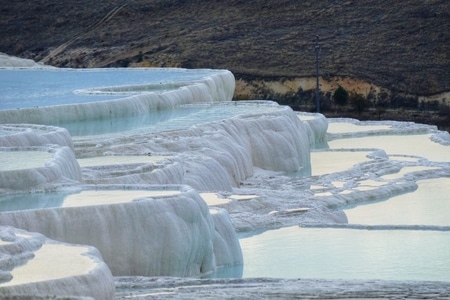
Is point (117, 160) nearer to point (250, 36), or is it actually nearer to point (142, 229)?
point (142, 229)

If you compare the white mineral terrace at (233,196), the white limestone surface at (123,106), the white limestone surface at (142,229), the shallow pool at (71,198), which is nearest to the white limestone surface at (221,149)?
the white mineral terrace at (233,196)

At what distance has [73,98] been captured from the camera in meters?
26.1

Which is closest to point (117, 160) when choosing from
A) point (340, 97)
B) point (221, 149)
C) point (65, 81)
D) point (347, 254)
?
point (221, 149)

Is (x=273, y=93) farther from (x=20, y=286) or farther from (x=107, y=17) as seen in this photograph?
(x=20, y=286)

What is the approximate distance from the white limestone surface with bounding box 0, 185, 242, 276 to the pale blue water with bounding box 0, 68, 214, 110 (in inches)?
403

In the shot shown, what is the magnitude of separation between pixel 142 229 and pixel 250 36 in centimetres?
3502

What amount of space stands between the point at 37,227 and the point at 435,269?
4.02 meters

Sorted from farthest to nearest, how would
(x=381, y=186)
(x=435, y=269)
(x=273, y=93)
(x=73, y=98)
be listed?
1. (x=273, y=93)
2. (x=73, y=98)
3. (x=381, y=186)
4. (x=435, y=269)

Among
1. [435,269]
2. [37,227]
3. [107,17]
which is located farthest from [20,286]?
[107,17]

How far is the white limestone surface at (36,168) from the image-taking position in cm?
1470

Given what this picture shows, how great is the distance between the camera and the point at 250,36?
48438mm

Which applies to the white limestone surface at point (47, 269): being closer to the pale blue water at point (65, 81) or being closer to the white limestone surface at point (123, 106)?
the white limestone surface at point (123, 106)

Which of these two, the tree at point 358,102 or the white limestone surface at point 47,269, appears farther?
the tree at point 358,102

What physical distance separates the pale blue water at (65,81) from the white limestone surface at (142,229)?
33.5ft
